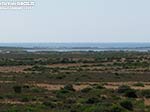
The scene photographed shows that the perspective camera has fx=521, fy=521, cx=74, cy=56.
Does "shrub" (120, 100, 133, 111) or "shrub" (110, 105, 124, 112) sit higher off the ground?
"shrub" (110, 105, 124, 112)

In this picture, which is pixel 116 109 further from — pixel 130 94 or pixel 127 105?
pixel 130 94

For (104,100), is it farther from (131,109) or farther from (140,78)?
(140,78)

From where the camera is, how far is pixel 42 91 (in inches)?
1534

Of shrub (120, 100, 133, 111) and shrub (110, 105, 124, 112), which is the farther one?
shrub (120, 100, 133, 111)

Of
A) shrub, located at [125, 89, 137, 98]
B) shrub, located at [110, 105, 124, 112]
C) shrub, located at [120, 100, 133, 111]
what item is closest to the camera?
shrub, located at [110, 105, 124, 112]

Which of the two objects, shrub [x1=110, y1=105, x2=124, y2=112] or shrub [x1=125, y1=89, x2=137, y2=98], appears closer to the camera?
shrub [x1=110, y1=105, x2=124, y2=112]

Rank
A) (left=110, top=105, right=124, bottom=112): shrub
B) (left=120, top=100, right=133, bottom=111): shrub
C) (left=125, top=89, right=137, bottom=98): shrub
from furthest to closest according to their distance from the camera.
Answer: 1. (left=125, top=89, right=137, bottom=98): shrub
2. (left=120, top=100, right=133, bottom=111): shrub
3. (left=110, top=105, right=124, bottom=112): shrub

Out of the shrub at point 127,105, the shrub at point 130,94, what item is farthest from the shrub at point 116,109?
the shrub at point 130,94

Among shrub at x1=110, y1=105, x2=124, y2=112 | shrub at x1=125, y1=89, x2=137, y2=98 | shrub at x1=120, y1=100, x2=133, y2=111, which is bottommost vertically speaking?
shrub at x1=125, y1=89, x2=137, y2=98

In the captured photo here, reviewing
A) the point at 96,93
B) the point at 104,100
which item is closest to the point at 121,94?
the point at 96,93

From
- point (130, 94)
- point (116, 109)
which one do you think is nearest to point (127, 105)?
point (116, 109)

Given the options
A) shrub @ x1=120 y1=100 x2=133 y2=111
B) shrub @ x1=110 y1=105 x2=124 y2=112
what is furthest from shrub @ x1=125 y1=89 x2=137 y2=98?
shrub @ x1=110 y1=105 x2=124 y2=112

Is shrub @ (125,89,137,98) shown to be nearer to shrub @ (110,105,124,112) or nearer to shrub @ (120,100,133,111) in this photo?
shrub @ (120,100,133,111)

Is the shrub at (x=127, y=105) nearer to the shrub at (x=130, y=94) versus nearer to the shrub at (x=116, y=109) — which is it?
the shrub at (x=116, y=109)
